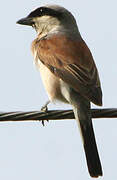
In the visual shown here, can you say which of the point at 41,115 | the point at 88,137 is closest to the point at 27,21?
the point at 88,137

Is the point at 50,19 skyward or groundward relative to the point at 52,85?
skyward

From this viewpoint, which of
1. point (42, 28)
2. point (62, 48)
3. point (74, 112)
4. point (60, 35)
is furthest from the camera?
point (42, 28)

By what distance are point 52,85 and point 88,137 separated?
731 millimetres

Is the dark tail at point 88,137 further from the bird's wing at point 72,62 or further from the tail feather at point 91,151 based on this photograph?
the bird's wing at point 72,62

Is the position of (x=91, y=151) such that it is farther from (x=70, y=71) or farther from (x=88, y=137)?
(x=70, y=71)

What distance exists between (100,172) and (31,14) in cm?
260

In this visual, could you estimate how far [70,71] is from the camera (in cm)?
571

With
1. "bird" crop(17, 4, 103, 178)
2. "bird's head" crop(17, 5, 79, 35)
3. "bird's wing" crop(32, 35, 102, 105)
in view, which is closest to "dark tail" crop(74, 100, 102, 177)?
"bird" crop(17, 4, 103, 178)

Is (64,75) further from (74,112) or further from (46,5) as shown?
(46,5)

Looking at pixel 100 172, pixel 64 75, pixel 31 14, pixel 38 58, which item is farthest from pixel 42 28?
pixel 100 172

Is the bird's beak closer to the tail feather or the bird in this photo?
the bird

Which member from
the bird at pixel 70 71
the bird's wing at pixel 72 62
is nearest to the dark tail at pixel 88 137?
the bird at pixel 70 71

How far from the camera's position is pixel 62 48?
20.1 ft

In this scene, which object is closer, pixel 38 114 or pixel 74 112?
pixel 38 114
